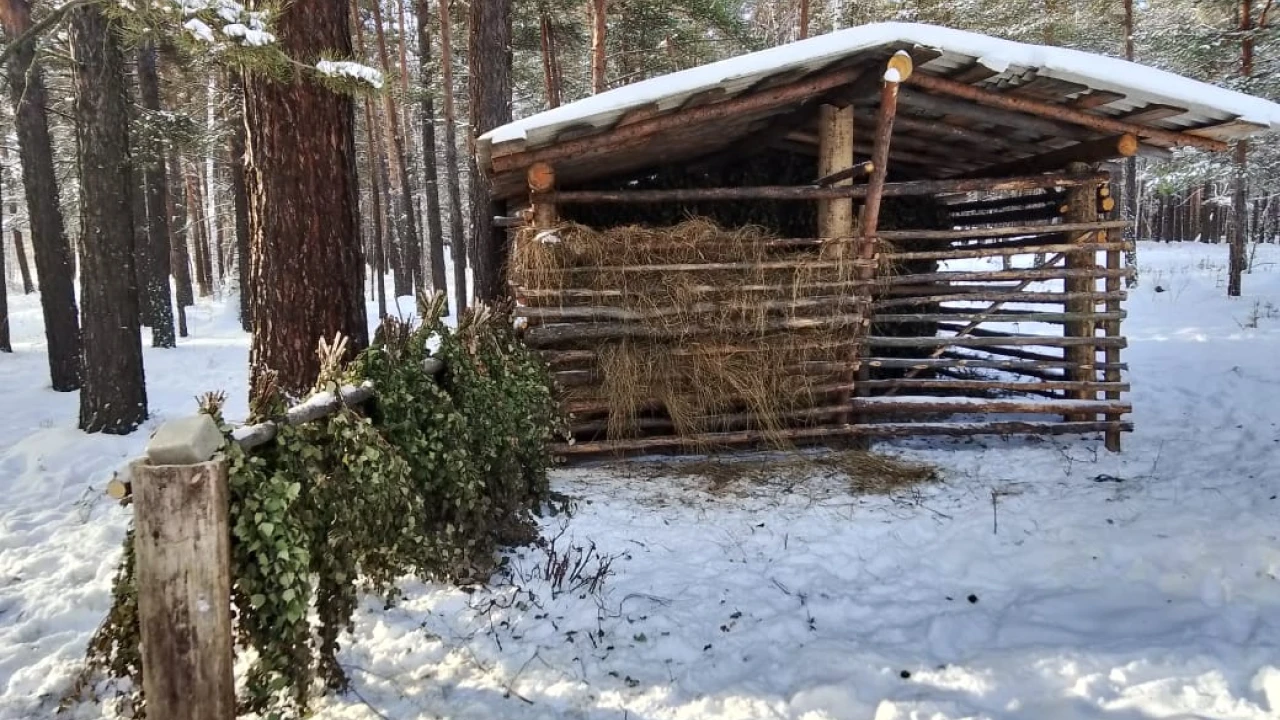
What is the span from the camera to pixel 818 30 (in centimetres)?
1938

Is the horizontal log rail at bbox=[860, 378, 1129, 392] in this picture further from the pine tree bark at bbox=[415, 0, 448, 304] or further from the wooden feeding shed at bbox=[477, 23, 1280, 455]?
the pine tree bark at bbox=[415, 0, 448, 304]

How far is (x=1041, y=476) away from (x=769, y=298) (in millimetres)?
2664

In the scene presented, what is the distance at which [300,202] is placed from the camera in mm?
4625

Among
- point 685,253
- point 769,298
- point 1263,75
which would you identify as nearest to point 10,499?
point 685,253

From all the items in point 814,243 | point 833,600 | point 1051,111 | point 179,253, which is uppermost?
point 179,253

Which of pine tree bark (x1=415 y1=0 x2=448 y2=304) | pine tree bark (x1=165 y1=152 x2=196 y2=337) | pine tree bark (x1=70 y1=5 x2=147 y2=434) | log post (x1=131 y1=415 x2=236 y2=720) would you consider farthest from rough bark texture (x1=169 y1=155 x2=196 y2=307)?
log post (x1=131 y1=415 x2=236 y2=720)

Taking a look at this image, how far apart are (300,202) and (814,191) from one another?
408 centimetres

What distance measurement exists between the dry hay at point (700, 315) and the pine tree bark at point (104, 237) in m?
4.69

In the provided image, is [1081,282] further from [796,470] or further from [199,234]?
[199,234]

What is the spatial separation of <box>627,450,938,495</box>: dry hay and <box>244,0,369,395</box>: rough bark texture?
280 centimetres

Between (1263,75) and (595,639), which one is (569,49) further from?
(595,639)

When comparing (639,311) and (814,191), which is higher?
(814,191)

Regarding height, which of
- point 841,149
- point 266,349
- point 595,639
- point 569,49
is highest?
point 569,49

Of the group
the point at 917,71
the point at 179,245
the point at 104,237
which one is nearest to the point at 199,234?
the point at 179,245
